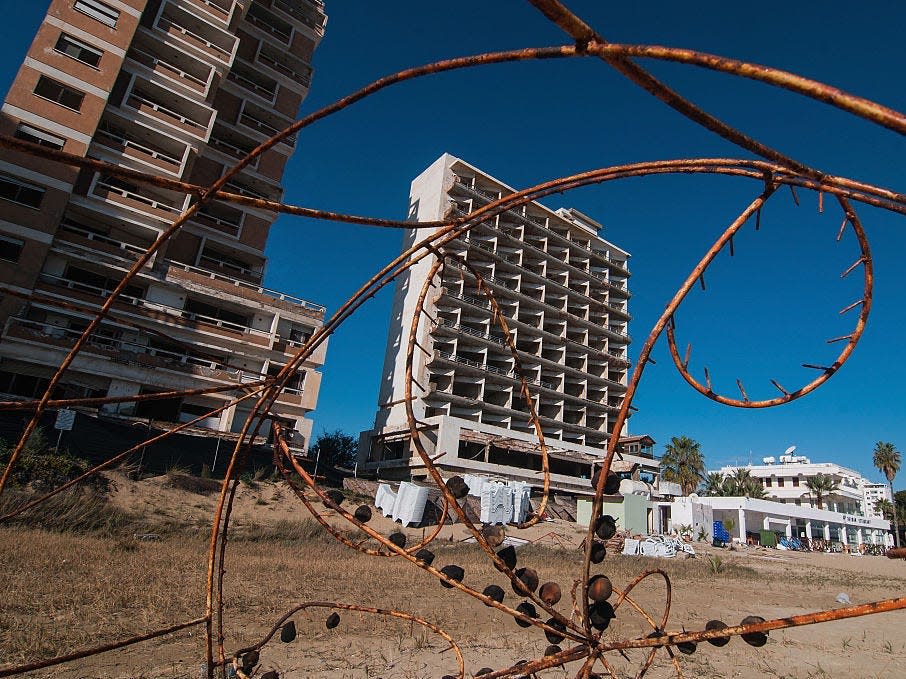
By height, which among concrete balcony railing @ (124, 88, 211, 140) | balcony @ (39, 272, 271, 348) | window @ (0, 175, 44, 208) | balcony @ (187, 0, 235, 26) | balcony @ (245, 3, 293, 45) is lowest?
balcony @ (39, 272, 271, 348)

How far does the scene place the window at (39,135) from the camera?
69.4 feet

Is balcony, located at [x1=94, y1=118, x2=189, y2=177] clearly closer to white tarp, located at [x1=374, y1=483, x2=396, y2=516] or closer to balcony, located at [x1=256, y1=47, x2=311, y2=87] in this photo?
balcony, located at [x1=256, y1=47, x2=311, y2=87]

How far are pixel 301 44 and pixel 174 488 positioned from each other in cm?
2867

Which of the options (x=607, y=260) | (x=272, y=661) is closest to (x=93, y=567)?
(x=272, y=661)

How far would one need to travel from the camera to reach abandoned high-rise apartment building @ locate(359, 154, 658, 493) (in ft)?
122

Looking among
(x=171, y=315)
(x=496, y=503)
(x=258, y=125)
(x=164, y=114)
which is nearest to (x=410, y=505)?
(x=496, y=503)

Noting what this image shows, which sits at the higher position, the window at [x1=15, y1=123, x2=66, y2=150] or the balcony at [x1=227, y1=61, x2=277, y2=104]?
the balcony at [x1=227, y1=61, x2=277, y2=104]

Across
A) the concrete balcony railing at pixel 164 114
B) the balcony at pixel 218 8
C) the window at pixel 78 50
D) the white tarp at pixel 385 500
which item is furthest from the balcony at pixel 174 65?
the white tarp at pixel 385 500

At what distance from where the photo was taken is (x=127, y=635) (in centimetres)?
513

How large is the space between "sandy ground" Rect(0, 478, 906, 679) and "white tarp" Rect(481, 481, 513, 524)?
13.2 metres

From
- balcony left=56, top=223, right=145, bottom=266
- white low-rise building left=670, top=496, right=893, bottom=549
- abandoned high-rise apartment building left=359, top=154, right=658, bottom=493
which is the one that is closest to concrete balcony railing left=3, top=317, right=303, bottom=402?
balcony left=56, top=223, right=145, bottom=266

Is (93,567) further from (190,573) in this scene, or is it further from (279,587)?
(279,587)

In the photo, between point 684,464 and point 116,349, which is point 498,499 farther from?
point 684,464

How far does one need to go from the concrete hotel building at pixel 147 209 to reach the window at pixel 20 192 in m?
0.05
